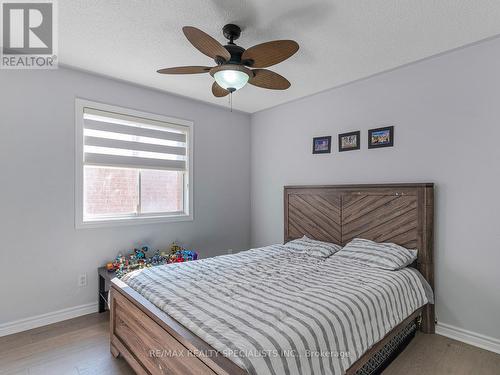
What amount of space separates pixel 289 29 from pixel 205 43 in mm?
769

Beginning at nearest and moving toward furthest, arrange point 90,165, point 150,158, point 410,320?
point 410,320 → point 90,165 → point 150,158

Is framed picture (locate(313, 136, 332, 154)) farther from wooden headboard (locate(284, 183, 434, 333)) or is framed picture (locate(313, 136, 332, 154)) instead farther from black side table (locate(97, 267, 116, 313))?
black side table (locate(97, 267, 116, 313))

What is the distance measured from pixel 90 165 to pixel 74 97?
715 millimetres

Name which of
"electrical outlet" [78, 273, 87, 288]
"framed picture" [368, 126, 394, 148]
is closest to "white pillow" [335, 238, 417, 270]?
"framed picture" [368, 126, 394, 148]

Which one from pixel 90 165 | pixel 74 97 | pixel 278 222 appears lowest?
pixel 278 222

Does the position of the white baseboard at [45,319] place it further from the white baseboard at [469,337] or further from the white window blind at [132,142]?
the white baseboard at [469,337]

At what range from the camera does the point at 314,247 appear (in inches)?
122

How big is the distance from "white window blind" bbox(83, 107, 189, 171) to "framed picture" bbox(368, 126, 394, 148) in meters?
2.31

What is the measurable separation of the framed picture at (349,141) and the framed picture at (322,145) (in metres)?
0.16

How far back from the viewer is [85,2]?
186 centimetres

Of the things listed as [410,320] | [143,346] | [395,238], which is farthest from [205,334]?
[395,238]

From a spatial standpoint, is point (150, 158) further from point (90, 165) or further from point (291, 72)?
point (291, 72)

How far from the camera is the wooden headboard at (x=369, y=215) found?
2.60m

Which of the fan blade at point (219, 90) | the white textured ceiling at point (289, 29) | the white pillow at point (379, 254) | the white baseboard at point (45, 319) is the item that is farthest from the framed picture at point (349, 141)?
the white baseboard at point (45, 319)
